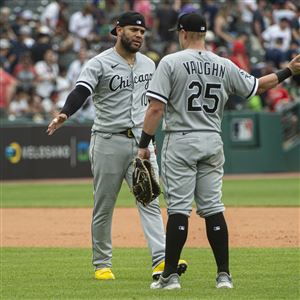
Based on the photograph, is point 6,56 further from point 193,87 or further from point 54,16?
point 193,87

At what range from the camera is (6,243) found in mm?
11102

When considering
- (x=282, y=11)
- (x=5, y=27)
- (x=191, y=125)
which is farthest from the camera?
(x=5, y=27)

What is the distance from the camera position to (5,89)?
2144 cm

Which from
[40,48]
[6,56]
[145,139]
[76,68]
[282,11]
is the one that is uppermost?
[282,11]

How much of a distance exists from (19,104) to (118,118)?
13.6 m

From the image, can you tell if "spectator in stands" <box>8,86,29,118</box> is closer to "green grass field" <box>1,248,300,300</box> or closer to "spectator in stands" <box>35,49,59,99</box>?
"spectator in stands" <box>35,49,59,99</box>

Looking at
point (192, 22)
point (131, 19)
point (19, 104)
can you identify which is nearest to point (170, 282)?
point (192, 22)

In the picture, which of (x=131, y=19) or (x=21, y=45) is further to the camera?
(x=21, y=45)

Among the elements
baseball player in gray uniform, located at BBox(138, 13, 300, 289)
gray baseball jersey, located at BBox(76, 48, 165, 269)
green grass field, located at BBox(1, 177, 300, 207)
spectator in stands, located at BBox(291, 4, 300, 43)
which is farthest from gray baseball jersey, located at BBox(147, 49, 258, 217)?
spectator in stands, located at BBox(291, 4, 300, 43)

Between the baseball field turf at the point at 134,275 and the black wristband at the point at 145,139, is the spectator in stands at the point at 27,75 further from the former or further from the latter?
the black wristband at the point at 145,139

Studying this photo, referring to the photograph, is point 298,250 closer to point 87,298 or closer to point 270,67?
point 87,298

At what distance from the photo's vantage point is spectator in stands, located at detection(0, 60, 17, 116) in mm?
21359

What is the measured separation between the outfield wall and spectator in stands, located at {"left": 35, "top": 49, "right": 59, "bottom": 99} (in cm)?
137

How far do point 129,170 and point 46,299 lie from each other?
157 centimetres
